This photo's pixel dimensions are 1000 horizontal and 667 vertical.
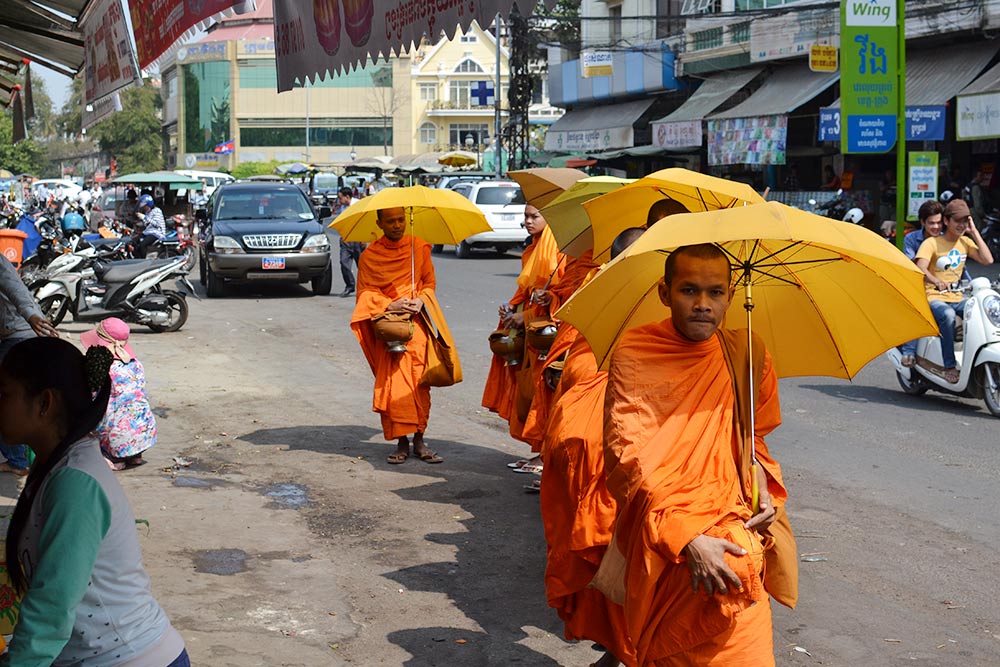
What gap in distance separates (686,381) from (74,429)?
158 cm

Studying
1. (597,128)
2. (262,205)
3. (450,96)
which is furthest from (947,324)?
(450,96)

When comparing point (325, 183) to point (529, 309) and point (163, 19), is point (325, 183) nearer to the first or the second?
point (529, 309)

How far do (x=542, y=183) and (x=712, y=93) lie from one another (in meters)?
25.0

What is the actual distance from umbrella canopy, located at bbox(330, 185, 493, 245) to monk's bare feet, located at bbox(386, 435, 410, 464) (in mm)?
1314

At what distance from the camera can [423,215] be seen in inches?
324

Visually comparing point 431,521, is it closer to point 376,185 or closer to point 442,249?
point 442,249

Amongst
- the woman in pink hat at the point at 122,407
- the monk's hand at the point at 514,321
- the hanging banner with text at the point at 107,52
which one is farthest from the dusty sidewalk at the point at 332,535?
the hanging banner with text at the point at 107,52

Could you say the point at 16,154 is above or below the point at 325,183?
above

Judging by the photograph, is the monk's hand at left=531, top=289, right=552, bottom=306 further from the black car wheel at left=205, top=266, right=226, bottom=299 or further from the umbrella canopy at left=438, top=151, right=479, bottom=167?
the umbrella canopy at left=438, top=151, right=479, bottom=167

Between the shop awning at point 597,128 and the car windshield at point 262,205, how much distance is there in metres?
17.6

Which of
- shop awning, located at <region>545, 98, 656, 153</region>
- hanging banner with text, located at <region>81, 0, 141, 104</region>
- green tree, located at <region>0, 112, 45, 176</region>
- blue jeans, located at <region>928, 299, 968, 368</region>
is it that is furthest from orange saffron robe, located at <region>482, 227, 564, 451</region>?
green tree, located at <region>0, 112, 45, 176</region>

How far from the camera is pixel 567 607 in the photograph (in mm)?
4465

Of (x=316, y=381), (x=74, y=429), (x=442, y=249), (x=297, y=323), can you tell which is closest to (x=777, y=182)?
(x=442, y=249)

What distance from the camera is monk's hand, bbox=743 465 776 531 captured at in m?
3.43
